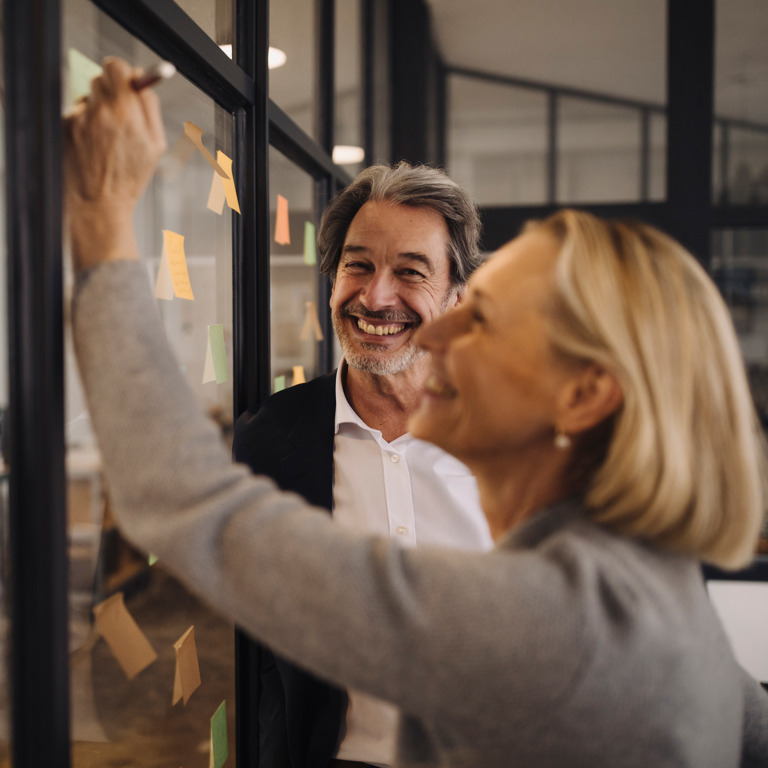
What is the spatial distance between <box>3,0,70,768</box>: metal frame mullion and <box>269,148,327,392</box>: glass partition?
3.21ft

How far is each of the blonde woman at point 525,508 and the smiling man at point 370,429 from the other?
602 mm

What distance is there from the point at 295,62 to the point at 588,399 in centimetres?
154

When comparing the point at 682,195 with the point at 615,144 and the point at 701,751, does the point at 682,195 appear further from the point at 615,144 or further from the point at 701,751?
the point at 701,751

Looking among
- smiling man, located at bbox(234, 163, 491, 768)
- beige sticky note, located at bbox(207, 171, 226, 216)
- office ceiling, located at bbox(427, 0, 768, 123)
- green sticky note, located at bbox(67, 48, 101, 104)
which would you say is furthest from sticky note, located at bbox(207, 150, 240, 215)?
office ceiling, located at bbox(427, 0, 768, 123)

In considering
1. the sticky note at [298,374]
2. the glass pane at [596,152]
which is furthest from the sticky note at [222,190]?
the glass pane at [596,152]

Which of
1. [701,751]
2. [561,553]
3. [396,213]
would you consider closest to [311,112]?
[396,213]

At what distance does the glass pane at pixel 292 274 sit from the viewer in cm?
180

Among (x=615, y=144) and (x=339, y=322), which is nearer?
(x=339, y=322)

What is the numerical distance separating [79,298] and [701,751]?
817 millimetres

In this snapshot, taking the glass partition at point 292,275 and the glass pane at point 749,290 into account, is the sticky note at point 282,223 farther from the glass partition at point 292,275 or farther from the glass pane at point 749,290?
the glass pane at point 749,290

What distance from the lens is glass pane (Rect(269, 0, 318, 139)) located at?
1700mm

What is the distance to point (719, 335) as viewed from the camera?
77 centimetres

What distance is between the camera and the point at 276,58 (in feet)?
5.57

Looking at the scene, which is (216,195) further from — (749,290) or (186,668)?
(749,290)
